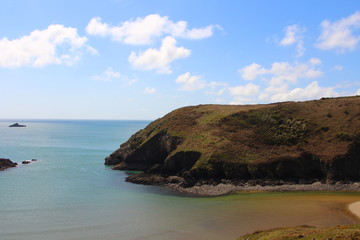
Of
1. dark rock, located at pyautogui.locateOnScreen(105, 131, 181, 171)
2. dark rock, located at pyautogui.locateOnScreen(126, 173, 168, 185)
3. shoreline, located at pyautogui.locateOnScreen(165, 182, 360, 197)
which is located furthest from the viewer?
dark rock, located at pyautogui.locateOnScreen(105, 131, 181, 171)

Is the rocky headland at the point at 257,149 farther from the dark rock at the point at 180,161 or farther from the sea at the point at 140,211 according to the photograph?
the sea at the point at 140,211

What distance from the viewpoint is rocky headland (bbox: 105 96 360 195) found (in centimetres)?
6631

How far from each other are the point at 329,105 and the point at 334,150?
24.8 meters

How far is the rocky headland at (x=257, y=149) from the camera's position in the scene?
66.3 metres

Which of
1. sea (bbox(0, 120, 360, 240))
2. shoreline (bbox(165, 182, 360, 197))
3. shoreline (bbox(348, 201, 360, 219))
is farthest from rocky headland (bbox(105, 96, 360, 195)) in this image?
shoreline (bbox(348, 201, 360, 219))

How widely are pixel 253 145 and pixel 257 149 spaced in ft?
6.21

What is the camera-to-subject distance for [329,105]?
299 feet

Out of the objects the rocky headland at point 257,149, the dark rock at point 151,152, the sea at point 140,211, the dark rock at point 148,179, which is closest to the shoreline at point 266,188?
the rocky headland at point 257,149

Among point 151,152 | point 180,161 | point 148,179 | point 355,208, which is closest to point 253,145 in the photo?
point 180,161

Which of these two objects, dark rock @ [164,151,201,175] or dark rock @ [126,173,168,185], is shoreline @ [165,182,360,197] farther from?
dark rock @ [164,151,201,175]

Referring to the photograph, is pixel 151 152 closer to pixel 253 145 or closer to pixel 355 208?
pixel 253 145

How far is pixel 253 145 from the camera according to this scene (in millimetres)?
76062

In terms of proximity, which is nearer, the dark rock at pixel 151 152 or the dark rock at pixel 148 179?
the dark rock at pixel 148 179

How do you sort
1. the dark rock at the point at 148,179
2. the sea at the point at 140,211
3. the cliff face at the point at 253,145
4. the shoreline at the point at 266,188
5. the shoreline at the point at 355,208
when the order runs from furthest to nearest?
1. the dark rock at the point at 148,179
2. the cliff face at the point at 253,145
3. the shoreline at the point at 266,188
4. the shoreline at the point at 355,208
5. the sea at the point at 140,211
